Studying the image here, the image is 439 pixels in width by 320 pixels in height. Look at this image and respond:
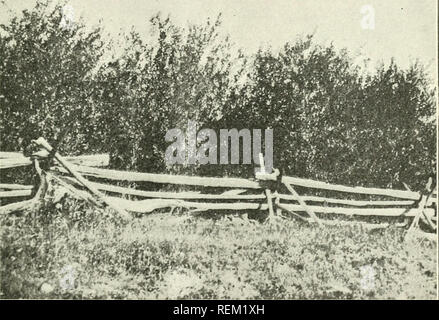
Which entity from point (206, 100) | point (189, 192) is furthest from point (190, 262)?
point (206, 100)

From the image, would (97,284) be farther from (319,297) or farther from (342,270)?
(342,270)

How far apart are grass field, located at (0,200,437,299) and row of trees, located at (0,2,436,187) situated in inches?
Result: 116

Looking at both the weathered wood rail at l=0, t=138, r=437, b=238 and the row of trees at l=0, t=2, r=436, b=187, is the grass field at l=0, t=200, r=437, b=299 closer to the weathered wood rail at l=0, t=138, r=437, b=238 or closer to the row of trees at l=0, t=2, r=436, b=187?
the weathered wood rail at l=0, t=138, r=437, b=238

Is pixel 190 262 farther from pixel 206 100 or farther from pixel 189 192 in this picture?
pixel 206 100

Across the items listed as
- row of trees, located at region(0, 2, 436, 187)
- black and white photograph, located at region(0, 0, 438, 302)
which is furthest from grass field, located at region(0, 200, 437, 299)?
row of trees, located at region(0, 2, 436, 187)

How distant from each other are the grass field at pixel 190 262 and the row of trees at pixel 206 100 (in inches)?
116

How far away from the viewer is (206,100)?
9.82 metres

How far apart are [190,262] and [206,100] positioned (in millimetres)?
4854

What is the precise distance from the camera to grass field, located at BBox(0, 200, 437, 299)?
5.18 m

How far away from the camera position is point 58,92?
891 cm

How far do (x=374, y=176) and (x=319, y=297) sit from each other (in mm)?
6068

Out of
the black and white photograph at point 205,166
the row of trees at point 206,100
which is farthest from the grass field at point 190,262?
the row of trees at point 206,100
